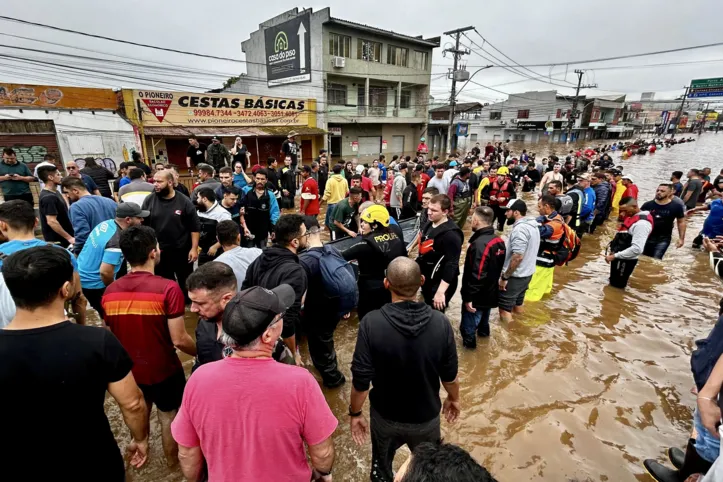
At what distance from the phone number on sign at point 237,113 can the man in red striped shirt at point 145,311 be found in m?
19.0

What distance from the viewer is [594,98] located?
54094mm

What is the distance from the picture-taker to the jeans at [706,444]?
2.06 metres

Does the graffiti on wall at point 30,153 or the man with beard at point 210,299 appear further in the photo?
the graffiti on wall at point 30,153

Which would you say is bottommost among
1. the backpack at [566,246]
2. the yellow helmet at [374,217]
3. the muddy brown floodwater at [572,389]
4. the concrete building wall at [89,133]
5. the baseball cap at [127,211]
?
the muddy brown floodwater at [572,389]

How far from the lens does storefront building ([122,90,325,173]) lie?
16547 mm

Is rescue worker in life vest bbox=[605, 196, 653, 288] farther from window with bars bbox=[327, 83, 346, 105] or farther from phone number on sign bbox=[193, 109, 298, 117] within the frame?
window with bars bbox=[327, 83, 346, 105]

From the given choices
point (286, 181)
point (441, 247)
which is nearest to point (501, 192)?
point (441, 247)

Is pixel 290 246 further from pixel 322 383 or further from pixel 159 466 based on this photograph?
pixel 159 466

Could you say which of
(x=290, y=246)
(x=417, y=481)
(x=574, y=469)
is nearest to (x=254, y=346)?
(x=417, y=481)

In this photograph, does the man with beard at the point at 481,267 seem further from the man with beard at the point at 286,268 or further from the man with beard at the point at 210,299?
the man with beard at the point at 210,299

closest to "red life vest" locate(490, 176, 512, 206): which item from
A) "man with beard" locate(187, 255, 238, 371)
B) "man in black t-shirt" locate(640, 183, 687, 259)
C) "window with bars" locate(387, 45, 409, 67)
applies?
"man in black t-shirt" locate(640, 183, 687, 259)

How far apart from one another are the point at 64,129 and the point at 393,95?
76.4 feet

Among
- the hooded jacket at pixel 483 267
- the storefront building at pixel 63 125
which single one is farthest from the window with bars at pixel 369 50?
the hooded jacket at pixel 483 267

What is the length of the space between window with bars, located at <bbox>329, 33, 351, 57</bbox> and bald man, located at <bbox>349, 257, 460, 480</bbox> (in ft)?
85.5
